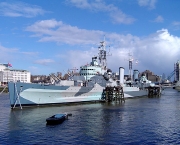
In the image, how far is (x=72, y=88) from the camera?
4272 cm

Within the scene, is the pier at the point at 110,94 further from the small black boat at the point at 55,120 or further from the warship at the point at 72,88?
the small black boat at the point at 55,120

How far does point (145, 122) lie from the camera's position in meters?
26.3

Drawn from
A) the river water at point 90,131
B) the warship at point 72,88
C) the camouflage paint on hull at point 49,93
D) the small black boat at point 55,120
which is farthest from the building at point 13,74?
the small black boat at point 55,120

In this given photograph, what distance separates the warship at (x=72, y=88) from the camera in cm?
3616

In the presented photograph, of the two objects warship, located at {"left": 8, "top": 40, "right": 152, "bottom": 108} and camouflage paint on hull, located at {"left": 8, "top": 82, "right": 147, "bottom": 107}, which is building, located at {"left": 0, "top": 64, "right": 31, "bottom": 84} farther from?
camouflage paint on hull, located at {"left": 8, "top": 82, "right": 147, "bottom": 107}

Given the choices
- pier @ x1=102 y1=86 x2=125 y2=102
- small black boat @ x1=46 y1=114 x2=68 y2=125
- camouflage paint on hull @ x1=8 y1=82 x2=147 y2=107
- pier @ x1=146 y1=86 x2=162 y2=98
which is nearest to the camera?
small black boat @ x1=46 y1=114 x2=68 y2=125

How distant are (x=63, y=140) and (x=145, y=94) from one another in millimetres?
62670

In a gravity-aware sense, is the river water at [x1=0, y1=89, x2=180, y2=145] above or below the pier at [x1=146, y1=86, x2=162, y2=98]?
below

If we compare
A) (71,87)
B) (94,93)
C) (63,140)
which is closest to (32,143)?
(63,140)

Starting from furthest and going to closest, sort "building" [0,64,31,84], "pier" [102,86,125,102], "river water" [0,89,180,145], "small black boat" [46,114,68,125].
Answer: "building" [0,64,31,84], "pier" [102,86,125,102], "small black boat" [46,114,68,125], "river water" [0,89,180,145]

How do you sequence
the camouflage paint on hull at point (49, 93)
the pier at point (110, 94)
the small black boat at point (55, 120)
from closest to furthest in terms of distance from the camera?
the small black boat at point (55, 120)
the camouflage paint on hull at point (49, 93)
the pier at point (110, 94)

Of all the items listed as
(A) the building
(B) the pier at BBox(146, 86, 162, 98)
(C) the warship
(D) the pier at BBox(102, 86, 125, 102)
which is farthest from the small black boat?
(A) the building

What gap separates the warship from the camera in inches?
1423

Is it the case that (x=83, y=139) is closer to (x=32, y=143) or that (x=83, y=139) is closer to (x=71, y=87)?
(x=32, y=143)
